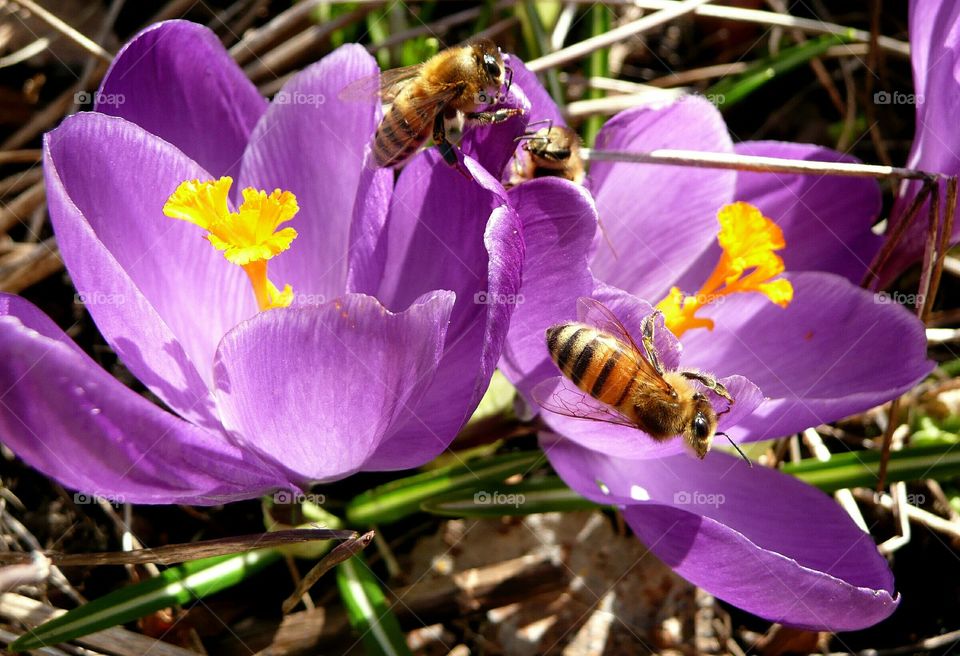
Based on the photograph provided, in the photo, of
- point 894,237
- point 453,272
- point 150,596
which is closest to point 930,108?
point 894,237

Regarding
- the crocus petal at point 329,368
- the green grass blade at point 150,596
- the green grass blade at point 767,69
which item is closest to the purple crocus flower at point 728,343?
the crocus petal at point 329,368

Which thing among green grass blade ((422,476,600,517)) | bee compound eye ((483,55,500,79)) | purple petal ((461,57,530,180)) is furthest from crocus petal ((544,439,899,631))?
bee compound eye ((483,55,500,79))

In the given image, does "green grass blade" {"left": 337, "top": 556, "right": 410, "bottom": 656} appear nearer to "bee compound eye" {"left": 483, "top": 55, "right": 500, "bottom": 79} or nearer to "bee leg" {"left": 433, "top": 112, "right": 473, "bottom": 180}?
"bee leg" {"left": 433, "top": 112, "right": 473, "bottom": 180}

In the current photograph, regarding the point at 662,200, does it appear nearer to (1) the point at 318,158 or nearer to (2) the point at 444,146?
(2) the point at 444,146

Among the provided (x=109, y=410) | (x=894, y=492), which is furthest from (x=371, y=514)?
(x=894, y=492)

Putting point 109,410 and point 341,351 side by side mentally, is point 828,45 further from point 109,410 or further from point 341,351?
point 109,410
